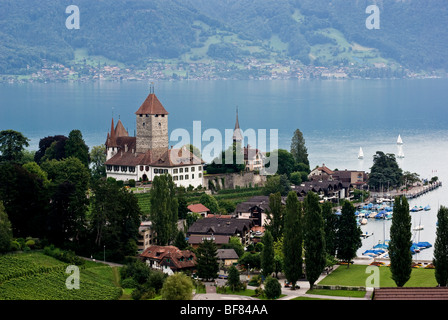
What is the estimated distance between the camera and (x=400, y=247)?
3812cm

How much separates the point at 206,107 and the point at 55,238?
469 ft

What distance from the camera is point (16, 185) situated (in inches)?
1865

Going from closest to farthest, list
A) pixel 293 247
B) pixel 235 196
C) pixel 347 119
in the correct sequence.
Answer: pixel 293 247, pixel 235 196, pixel 347 119

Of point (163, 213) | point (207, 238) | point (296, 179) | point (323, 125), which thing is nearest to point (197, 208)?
point (207, 238)

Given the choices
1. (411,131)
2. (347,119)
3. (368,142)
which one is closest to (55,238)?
(368,142)

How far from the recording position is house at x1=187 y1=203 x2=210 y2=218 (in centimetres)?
5597

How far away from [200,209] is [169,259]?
42.3 ft

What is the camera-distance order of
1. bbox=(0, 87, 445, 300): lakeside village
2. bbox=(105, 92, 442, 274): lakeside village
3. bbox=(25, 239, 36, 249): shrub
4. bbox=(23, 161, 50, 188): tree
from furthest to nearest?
bbox=(23, 161, 50, 188): tree, bbox=(105, 92, 442, 274): lakeside village, bbox=(25, 239, 36, 249): shrub, bbox=(0, 87, 445, 300): lakeside village

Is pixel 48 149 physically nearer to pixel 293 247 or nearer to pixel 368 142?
pixel 293 247

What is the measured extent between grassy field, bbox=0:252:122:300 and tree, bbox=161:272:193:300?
14.4ft

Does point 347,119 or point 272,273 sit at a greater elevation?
point 347,119

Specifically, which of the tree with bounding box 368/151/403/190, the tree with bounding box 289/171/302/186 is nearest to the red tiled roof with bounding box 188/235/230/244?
the tree with bounding box 289/171/302/186

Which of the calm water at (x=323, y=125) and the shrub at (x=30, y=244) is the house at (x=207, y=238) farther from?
the calm water at (x=323, y=125)

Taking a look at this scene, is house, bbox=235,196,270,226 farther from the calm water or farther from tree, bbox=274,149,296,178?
tree, bbox=274,149,296,178
